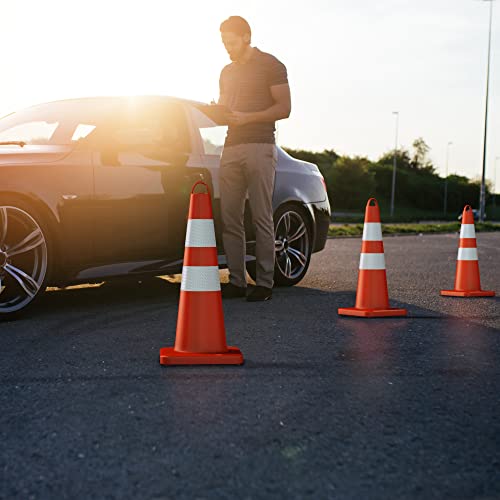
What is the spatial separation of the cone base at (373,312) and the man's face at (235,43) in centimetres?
214

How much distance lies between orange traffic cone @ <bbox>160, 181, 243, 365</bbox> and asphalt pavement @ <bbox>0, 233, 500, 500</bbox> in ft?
0.36

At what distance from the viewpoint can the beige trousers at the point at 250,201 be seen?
260 inches

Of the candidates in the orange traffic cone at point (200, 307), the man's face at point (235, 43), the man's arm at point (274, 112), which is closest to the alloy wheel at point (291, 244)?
the man's arm at point (274, 112)

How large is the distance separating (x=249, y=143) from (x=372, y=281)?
4.78ft

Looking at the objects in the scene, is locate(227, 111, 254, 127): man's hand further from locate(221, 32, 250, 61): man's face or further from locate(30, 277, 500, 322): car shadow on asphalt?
locate(30, 277, 500, 322): car shadow on asphalt

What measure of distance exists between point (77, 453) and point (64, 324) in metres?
2.69

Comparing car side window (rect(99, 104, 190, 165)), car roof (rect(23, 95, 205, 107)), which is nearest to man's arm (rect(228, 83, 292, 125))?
car side window (rect(99, 104, 190, 165))

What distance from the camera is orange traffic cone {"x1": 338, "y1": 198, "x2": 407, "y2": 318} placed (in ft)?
19.6

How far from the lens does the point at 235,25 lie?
6441 millimetres

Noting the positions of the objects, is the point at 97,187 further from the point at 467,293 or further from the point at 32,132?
the point at 467,293

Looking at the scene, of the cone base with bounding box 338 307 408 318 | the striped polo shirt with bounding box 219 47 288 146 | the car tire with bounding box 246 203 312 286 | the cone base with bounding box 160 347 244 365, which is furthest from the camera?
the car tire with bounding box 246 203 312 286

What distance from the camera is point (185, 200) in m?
6.39

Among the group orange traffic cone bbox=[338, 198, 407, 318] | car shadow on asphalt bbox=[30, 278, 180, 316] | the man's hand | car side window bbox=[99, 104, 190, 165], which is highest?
the man's hand

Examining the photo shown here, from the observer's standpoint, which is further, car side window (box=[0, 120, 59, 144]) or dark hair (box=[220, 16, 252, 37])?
dark hair (box=[220, 16, 252, 37])
